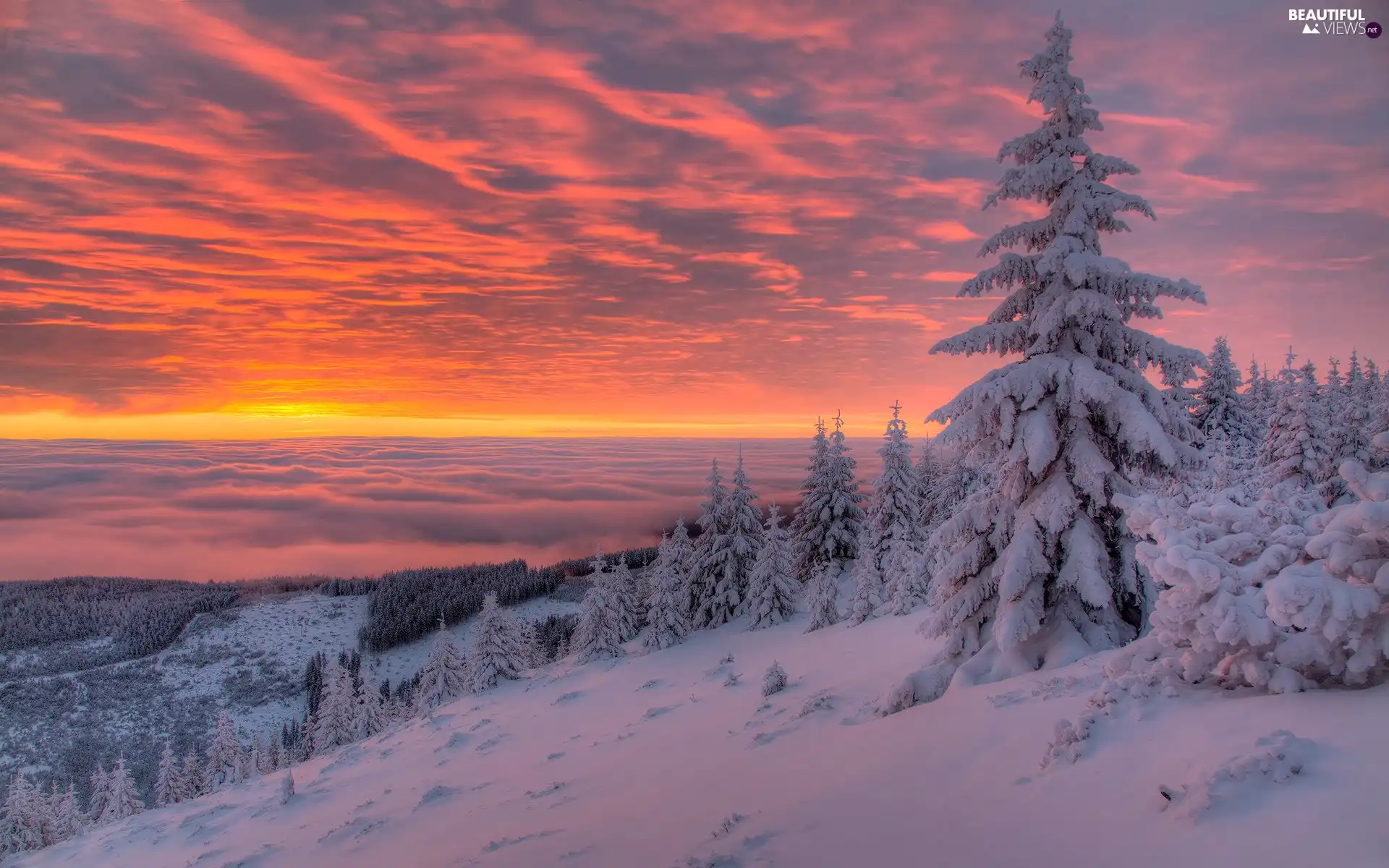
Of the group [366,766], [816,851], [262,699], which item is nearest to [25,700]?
[262,699]

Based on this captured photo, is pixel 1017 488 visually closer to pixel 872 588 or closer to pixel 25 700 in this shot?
pixel 872 588

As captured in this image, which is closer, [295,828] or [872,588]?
[295,828]

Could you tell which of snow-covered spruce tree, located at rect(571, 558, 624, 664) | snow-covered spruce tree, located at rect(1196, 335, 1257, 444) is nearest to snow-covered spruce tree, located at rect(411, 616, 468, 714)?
snow-covered spruce tree, located at rect(571, 558, 624, 664)

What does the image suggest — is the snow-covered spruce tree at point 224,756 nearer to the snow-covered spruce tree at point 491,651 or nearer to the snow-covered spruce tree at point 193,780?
the snow-covered spruce tree at point 193,780

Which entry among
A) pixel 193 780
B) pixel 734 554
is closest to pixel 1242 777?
pixel 734 554

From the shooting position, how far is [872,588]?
96.3ft

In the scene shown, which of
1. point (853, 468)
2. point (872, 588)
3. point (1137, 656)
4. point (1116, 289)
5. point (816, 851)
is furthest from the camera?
point (853, 468)

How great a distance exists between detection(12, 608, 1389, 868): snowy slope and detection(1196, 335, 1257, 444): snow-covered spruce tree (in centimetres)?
4111

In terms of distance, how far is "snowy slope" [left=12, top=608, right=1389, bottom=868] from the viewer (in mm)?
4113

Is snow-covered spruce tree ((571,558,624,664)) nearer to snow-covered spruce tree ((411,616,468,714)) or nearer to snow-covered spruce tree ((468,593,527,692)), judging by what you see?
snow-covered spruce tree ((468,593,527,692))

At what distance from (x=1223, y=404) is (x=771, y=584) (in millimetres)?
36919

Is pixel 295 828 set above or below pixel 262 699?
above

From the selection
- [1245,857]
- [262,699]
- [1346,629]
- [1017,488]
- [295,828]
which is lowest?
[262,699]

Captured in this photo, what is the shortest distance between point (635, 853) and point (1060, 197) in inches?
457
